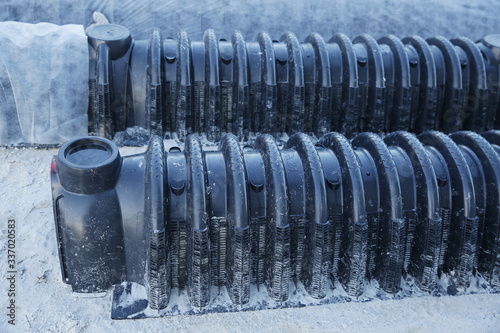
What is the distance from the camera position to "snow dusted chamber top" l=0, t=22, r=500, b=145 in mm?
5930

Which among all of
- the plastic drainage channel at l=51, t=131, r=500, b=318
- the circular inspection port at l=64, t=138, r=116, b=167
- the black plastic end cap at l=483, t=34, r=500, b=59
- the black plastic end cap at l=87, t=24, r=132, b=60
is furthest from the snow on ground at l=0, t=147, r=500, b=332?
the black plastic end cap at l=483, t=34, r=500, b=59

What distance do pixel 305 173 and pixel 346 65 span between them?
2306mm

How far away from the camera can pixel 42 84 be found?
20.0ft

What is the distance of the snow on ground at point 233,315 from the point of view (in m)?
3.99

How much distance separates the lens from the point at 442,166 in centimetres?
446

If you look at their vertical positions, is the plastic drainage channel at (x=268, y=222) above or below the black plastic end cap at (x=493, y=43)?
below

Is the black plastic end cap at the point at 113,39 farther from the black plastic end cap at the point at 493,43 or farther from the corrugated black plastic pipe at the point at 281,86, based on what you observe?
the black plastic end cap at the point at 493,43

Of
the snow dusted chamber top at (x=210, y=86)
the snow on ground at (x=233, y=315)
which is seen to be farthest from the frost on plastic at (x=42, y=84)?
the snow on ground at (x=233, y=315)

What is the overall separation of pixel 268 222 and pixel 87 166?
135 centimetres

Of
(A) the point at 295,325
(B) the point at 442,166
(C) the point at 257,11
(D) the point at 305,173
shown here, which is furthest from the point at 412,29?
(A) the point at 295,325

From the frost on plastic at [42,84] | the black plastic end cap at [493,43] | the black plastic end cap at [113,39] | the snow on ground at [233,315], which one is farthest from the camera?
the black plastic end cap at [493,43]

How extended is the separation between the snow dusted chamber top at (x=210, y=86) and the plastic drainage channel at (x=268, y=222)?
1617 mm

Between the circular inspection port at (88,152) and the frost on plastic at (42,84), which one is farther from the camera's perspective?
the frost on plastic at (42,84)

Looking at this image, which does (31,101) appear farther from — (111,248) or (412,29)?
(412,29)
